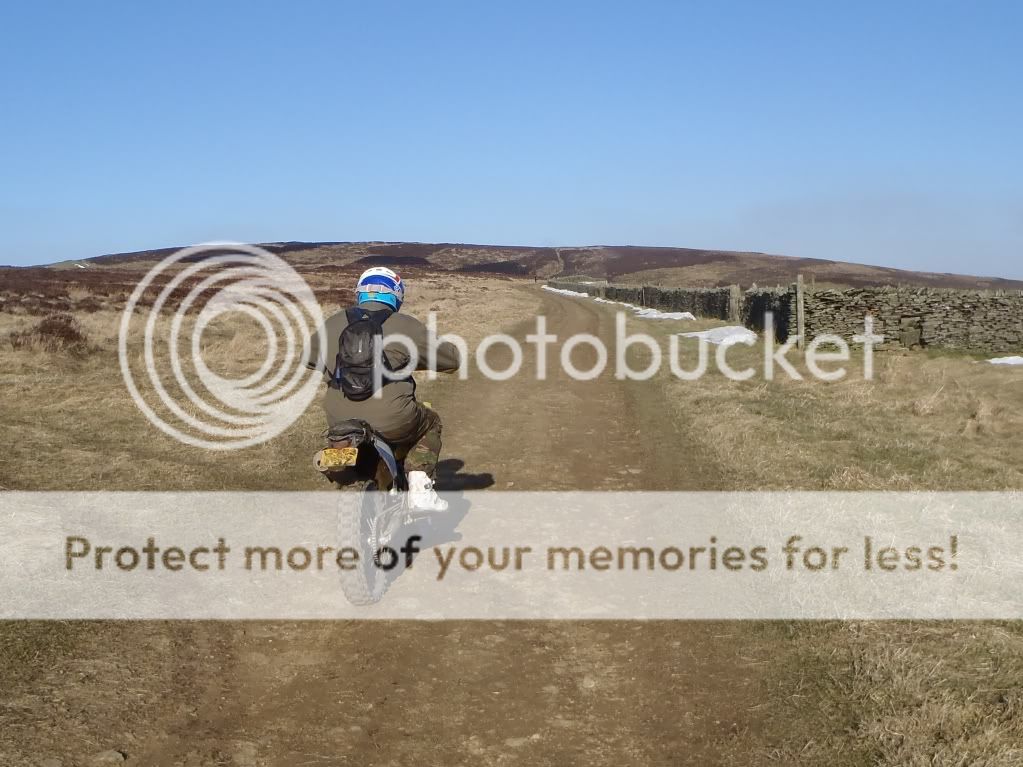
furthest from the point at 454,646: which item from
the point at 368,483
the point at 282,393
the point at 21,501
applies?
the point at 282,393

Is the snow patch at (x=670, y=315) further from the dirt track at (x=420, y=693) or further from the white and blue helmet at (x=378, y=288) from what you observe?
the dirt track at (x=420, y=693)

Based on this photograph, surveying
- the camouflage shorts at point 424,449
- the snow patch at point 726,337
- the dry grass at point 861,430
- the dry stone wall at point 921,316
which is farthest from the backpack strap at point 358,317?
the dry stone wall at point 921,316

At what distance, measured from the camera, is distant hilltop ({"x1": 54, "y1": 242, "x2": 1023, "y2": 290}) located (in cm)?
12556

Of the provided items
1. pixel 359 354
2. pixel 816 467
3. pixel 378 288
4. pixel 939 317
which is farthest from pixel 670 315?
pixel 359 354

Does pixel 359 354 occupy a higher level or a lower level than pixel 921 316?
higher

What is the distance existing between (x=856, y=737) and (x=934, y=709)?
0.45 m

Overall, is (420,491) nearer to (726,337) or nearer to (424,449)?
(424,449)

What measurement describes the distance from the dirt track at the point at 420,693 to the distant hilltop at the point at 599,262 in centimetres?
11027

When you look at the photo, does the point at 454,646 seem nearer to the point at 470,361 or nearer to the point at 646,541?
Result: the point at 646,541

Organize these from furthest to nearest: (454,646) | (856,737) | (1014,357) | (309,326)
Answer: (309,326), (1014,357), (454,646), (856,737)

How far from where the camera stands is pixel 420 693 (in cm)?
437

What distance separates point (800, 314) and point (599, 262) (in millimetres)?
142142

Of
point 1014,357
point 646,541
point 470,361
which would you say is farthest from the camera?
point 1014,357

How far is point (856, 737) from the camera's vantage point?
3879mm
